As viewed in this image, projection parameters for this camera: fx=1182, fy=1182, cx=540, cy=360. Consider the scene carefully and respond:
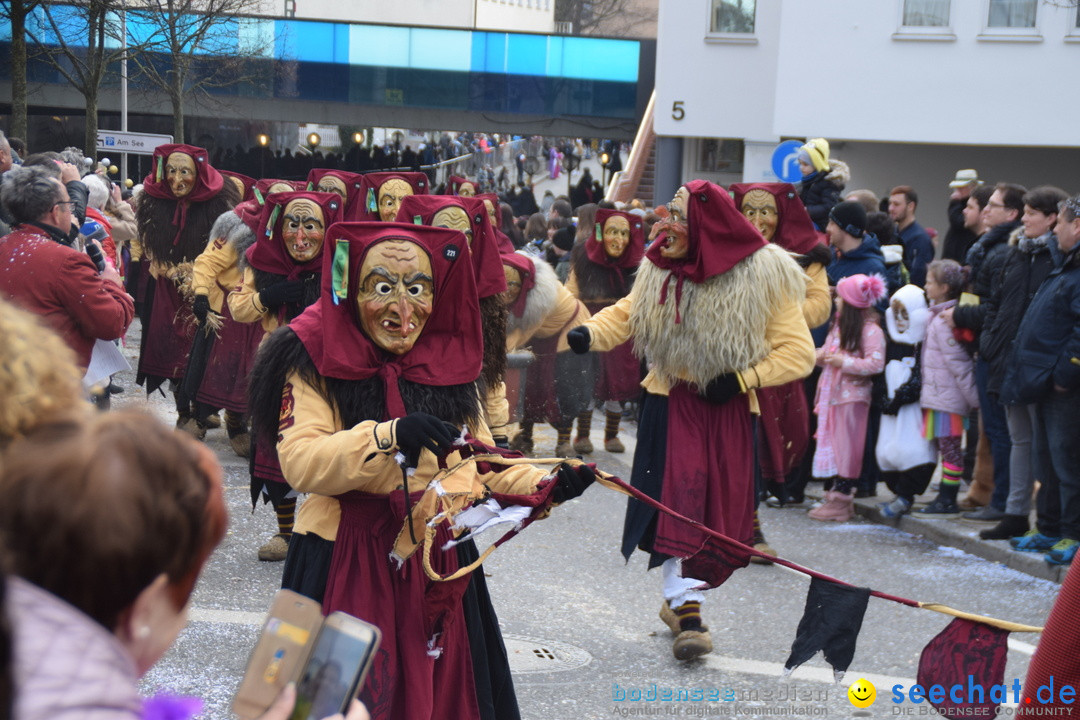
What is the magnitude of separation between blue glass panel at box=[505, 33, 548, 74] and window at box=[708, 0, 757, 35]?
942 cm

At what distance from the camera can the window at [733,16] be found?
21766mm

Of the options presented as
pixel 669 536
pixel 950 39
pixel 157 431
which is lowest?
pixel 669 536

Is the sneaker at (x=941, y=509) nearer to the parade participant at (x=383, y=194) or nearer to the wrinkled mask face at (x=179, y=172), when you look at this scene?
the parade participant at (x=383, y=194)

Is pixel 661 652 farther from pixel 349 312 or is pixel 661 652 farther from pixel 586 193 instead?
pixel 586 193

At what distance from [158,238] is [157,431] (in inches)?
338

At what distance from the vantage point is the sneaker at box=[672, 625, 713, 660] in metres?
5.21

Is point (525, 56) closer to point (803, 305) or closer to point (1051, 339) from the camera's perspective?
point (803, 305)

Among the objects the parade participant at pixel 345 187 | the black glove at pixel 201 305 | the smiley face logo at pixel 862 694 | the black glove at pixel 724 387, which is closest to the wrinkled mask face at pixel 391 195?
the parade participant at pixel 345 187

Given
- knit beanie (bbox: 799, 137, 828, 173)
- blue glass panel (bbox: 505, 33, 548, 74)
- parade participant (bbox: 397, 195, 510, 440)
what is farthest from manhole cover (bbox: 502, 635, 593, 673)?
blue glass panel (bbox: 505, 33, 548, 74)

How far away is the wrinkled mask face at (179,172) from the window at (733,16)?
14.5 metres

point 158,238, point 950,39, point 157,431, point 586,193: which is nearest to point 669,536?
point 157,431

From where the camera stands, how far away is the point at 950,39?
58.6 feet

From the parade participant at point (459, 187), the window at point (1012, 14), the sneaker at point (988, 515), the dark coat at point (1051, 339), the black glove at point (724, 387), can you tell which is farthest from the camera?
the window at point (1012, 14)

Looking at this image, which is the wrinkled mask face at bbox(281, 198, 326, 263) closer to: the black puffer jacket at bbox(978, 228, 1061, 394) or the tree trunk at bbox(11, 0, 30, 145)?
the black puffer jacket at bbox(978, 228, 1061, 394)
